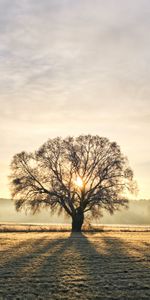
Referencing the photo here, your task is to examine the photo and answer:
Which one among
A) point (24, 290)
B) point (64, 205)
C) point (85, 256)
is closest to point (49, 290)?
point (24, 290)

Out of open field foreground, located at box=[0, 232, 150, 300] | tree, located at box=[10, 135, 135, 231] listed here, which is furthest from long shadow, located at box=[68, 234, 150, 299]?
tree, located at box=[10, 135, 135, 231]

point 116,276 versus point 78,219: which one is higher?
point 78,219

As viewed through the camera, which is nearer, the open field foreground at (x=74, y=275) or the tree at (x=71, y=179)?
the open field foreground at (x=74, y=275)

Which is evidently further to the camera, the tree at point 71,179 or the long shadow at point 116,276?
the tree at point 71,179

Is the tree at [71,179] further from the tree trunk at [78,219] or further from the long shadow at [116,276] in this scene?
the long shadow at [116,276]

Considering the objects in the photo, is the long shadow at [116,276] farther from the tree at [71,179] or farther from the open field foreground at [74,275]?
the tree at [71,179]

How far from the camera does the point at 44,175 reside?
166 ft

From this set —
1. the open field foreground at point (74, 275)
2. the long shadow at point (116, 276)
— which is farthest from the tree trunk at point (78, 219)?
the long shadow at point (116, 276)

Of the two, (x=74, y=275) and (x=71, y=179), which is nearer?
(x=74, y=275)

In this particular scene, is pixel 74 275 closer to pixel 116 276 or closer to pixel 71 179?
pixel 116 276

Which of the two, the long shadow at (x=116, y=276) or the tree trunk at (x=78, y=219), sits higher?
the tree trunk at (x=78, y=219)

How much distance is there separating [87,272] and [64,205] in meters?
33.5

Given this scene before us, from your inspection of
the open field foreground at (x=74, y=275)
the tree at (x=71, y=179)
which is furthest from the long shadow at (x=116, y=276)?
the tree at (x=71, y=179)

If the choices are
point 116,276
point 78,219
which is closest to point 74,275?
point 116,276
